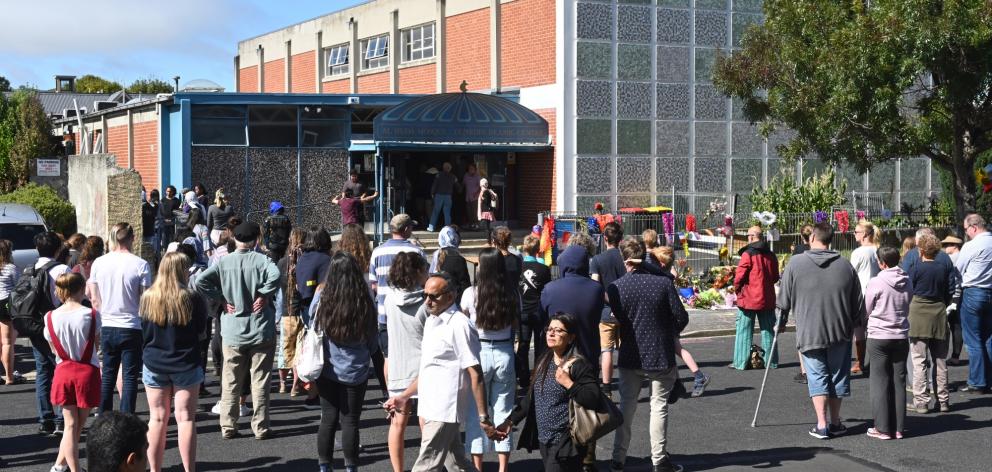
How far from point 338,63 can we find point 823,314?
31.7 metres

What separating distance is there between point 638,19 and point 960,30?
928 centimetres

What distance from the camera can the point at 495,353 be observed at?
8.14 meters

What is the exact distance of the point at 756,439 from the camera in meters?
9.73

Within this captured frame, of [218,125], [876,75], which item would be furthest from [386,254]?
[218,125]

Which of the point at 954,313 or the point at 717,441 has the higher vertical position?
the point at 954,313

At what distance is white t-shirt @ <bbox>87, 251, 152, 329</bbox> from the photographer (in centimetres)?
885

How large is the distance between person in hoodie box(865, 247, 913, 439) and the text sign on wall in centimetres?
2600

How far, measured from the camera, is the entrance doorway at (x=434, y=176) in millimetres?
27297

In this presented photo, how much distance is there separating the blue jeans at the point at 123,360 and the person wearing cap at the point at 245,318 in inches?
29.2

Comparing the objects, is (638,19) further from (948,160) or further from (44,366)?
(44,366)

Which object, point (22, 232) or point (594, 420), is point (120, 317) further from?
point (22, 232)

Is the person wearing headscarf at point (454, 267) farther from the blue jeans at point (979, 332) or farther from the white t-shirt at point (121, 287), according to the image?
the blue jeans at point (979, 332)

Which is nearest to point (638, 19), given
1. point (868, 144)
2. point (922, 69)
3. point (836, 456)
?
point (868, 144)

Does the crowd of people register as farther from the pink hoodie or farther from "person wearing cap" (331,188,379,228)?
"person wearing cap" (331,188,379,228)
